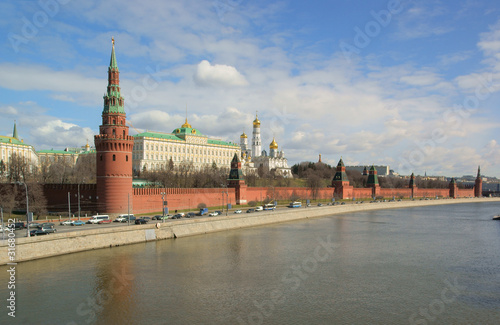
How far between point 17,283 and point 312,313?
1053 cm

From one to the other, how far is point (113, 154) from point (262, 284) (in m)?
19.2

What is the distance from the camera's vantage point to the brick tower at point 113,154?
30734 mm

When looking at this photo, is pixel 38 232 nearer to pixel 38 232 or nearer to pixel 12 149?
pixel 38 232

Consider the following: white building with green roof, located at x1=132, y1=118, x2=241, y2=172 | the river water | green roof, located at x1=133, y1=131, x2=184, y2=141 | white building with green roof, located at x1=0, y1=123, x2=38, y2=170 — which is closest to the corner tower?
white building with green roof, located at x1=132, y1=118, x2=241, y2=172

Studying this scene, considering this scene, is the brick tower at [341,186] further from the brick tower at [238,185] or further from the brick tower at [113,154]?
the brick tower at [113,154]

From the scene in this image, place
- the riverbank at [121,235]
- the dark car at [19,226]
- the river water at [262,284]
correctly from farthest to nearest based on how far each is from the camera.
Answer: the dark car at [19,226]
the riverbank at [121,235]
the river water at [262,284]

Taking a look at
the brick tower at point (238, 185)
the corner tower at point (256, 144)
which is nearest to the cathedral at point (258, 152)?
the corner tower at point (256, 144)

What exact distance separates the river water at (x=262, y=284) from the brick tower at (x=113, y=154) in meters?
7.82

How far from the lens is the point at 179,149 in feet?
262

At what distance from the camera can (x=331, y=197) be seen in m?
63.0

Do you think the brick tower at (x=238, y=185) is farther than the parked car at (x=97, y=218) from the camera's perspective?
Yes

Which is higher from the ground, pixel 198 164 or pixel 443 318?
pixel 198 164

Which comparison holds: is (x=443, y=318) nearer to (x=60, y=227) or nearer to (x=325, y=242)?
(x=325, y=242)

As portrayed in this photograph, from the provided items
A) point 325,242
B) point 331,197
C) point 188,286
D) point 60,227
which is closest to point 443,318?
point 188,286
